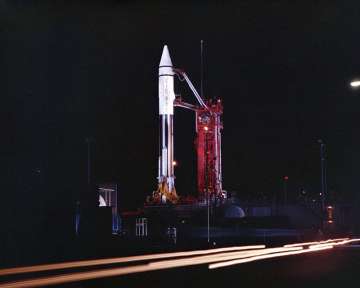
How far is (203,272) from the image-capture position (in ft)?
66.3

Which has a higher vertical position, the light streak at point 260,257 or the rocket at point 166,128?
the rocket at point 166,128

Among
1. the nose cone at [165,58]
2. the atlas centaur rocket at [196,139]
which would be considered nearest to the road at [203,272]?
the atlas centaur rocket at [196,139]

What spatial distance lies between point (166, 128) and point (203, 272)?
58.2m

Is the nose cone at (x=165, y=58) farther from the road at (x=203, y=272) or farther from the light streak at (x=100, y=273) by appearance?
the light streak at (x=100, y=273)

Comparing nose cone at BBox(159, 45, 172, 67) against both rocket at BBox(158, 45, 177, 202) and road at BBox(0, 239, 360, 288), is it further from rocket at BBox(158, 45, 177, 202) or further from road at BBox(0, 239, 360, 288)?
road at BBox(0, 239, 360, 288)

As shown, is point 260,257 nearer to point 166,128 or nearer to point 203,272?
→ point 203,272

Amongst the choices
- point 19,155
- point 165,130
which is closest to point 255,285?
point 19,155

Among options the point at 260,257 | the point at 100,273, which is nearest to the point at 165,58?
the point at 260,257

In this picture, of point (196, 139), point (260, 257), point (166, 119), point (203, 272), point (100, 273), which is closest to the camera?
point (100, 273)

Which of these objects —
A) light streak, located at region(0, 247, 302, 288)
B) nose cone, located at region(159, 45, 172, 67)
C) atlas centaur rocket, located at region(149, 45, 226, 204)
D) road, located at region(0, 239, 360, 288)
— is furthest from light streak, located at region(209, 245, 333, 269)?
nose cone, located at region(159, 45, 172, 67)

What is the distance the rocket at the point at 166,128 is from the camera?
76.2 m

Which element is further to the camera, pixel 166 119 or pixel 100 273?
pixel 166 119

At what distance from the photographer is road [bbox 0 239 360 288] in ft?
50.3

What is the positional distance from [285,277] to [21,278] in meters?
7.97
